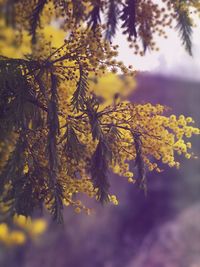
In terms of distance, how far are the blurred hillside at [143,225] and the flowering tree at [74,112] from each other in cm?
760

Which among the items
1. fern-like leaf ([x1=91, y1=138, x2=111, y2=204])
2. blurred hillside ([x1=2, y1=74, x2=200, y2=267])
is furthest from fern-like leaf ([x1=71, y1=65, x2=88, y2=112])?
blurred hillside ([x1=2, y1=74, x2=200, y2=267])

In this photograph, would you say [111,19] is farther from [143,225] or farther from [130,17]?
[143,225]

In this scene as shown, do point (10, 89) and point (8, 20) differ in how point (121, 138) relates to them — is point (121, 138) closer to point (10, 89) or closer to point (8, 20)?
point (10, 89)

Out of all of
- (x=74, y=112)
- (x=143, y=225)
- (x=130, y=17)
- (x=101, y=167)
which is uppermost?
(x=130, y=17)

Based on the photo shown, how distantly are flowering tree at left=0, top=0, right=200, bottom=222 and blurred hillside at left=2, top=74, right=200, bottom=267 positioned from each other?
299 inches

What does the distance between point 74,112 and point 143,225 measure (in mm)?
9737

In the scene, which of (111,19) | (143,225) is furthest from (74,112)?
(143,225)

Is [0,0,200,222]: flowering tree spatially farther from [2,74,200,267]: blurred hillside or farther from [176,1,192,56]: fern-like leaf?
[2,74,200,267]: blurred hillside

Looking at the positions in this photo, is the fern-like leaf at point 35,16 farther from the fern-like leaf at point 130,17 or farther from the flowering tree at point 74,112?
the fern-like leaf at point 130,17

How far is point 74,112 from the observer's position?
3324mm

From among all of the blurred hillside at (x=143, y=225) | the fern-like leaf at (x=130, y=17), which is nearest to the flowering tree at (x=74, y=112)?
the fern-like leaf at (x=130, y=17)

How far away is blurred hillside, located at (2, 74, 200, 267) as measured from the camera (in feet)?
36.7

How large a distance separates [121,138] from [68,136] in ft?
1.31

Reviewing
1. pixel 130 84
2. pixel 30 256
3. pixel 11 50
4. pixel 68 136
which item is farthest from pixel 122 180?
pixel 68 136
